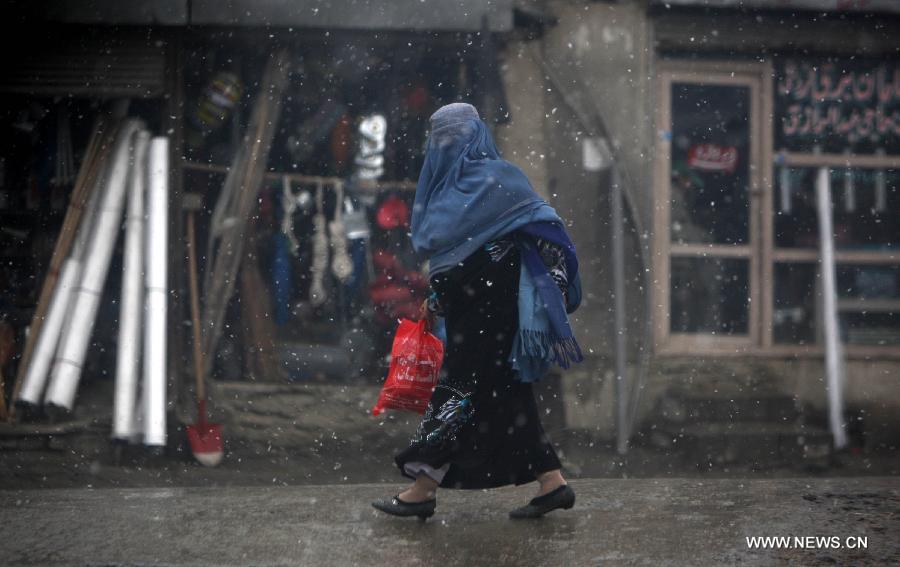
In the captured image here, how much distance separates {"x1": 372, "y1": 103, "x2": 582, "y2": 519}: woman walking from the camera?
4012 millimetres

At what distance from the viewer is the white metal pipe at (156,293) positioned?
6586mm

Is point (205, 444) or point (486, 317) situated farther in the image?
point (205, 444)

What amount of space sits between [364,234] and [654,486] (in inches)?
118

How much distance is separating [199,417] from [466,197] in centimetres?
339

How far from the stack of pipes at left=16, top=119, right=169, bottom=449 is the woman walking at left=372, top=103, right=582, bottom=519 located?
9.68 ft

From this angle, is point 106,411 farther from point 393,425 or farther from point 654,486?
point 654,486

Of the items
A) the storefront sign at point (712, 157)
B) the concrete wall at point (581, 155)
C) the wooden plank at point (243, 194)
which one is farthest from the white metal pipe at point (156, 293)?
the storefront sign at point (712, 157)

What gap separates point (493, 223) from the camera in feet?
13.1

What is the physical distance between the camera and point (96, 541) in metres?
3.88

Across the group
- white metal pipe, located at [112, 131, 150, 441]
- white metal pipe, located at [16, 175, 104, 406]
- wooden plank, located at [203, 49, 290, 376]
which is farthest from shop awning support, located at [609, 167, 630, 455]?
white metal pipe, located at [16, 175, 104, 406]

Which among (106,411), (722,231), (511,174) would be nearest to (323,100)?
(106,411)

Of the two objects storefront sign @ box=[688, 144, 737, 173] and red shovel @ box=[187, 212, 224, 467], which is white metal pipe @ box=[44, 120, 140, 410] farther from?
storefront sign @ box=[688, 144, 737, 173]

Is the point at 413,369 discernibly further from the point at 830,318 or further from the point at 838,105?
the point at 838,105

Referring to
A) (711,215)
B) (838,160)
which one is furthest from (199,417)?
(838,160)
